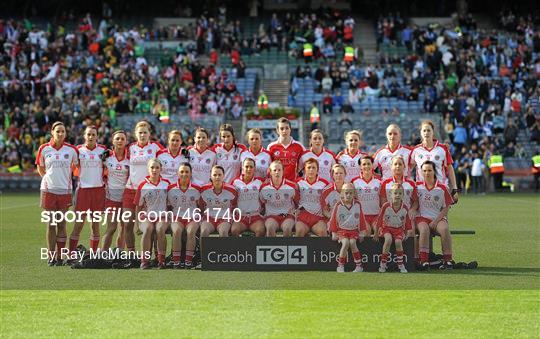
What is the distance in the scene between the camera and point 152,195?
14180 mm

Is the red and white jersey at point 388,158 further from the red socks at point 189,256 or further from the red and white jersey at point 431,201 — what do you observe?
the red socks at point 189,256

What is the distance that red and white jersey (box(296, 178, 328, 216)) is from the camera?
1427 centimetres

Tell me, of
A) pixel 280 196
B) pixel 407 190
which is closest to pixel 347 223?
pixel 407 190

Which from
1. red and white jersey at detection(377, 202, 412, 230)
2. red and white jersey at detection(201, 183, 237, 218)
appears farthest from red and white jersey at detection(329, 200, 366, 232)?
red and white jersey at detection(201, 183, 237, 218)

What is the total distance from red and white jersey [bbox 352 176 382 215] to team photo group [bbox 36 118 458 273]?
1cm

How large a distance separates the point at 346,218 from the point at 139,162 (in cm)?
296

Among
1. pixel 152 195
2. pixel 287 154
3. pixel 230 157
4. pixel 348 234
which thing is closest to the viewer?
pixel 348 234

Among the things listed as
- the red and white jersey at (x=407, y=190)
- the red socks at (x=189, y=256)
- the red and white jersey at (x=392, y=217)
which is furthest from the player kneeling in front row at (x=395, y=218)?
the red socks at (x=189, y=256)

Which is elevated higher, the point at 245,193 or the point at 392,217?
the point at 245,193

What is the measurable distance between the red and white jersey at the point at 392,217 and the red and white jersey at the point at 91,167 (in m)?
3.84

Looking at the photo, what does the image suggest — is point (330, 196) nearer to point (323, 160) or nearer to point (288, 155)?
point (323, 160)

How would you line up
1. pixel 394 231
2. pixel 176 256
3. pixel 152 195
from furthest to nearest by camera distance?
pixel 152 195 < pixel 176 256 < pixel 394 231

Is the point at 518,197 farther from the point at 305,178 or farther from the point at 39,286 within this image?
the point at 39,286

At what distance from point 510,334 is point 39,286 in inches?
216
